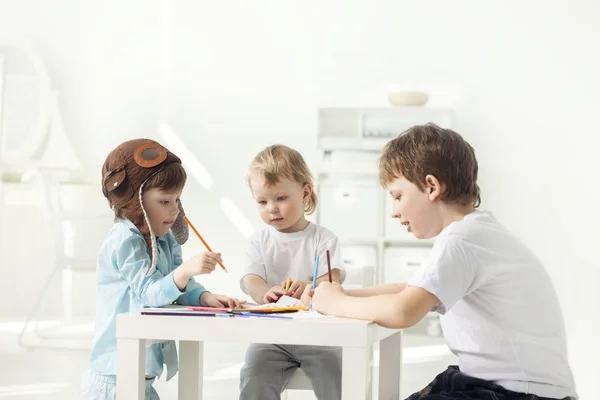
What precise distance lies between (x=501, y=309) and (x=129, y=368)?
627 mm

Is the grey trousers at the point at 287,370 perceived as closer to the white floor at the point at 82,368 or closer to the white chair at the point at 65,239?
the white floor at the point at 82,368

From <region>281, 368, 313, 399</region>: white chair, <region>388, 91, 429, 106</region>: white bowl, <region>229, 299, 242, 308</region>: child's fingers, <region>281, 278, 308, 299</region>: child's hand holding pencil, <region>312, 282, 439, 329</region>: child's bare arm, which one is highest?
<region>388, 91, 429, 106</region>: white bowl

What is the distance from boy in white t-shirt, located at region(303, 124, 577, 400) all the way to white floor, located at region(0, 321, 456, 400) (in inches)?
62.6

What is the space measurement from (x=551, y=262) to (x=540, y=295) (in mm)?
3953

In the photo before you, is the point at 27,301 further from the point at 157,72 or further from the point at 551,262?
the point at 551,262

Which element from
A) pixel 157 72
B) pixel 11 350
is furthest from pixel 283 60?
pixel 11 350

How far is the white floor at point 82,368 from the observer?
2975 millimetres

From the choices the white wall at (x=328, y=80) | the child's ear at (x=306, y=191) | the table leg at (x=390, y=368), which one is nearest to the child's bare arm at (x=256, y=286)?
the child's ear at (x=306, y=191)

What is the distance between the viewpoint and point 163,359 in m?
1.69

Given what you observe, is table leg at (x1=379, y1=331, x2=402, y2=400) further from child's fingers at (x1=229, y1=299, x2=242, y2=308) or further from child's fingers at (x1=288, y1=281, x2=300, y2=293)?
child's fingers at (x1=229, y1=299, x2=242, y2=308)

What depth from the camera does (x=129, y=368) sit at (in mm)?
1289

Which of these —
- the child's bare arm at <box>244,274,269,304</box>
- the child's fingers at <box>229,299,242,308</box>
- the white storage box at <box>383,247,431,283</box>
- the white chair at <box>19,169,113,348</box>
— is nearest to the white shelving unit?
the white storage box at <box>383,247,431,283</box>

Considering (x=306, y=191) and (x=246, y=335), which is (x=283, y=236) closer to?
(x=306, y=191)

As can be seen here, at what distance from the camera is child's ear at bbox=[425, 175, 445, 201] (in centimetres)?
142
